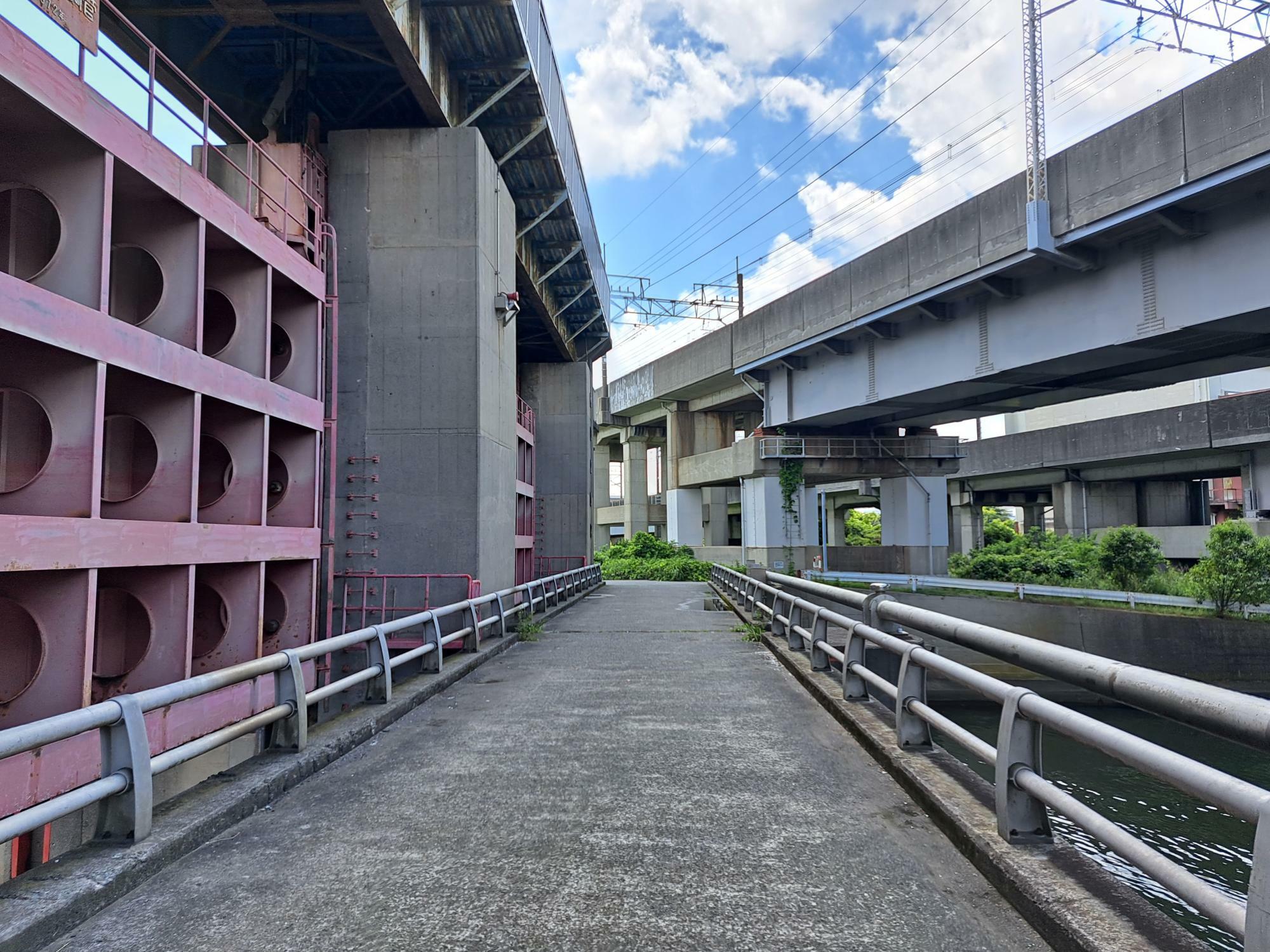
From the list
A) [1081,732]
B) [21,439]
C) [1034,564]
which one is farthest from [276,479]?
[1034,564]

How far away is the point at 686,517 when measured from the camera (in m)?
48.4

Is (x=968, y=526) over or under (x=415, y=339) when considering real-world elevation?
under

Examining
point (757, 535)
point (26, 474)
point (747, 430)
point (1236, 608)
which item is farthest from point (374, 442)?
point (747, 430)

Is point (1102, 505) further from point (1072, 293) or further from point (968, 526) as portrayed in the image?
point (1072, 293)

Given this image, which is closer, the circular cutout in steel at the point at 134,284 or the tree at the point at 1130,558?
the circular cutout in steel at the point at 134,284

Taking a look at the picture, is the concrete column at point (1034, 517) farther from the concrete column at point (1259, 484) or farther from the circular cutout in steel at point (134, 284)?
the circular cutout in steel at point (134, 284)

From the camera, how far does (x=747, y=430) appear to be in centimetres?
5378

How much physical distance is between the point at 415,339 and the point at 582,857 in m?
11.8

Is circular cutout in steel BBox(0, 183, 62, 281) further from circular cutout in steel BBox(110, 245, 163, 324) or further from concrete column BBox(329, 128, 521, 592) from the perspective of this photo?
concrete column BBox(329, 128, 521, 592)

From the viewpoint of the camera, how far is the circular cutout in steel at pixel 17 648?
8180 millimetres

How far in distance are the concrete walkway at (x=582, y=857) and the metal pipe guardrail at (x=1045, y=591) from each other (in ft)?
57.8

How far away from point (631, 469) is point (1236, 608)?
4347cm

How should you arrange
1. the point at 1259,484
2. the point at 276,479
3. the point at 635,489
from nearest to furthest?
the point at 276,479, the point at 1259,484, the point at 635,489

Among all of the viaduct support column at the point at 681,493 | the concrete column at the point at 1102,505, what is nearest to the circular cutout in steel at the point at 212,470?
the viaduct support column at the point at 681,493
